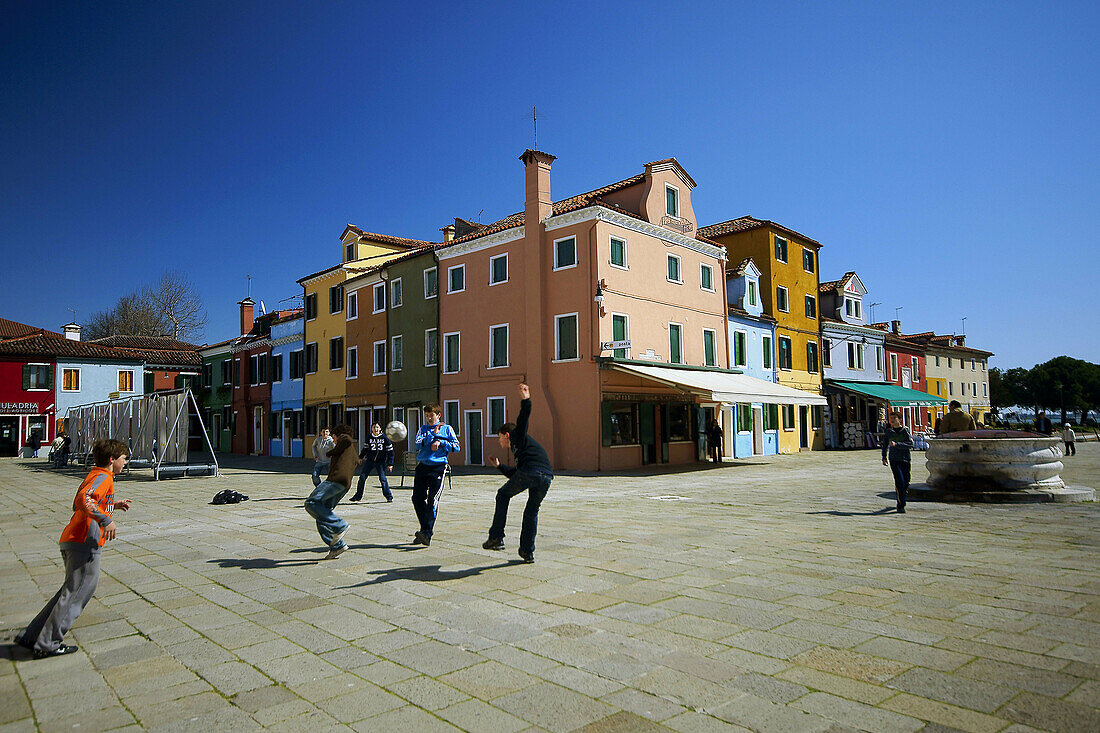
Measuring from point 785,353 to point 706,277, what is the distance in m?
7.76

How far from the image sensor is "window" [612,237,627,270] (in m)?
23.5

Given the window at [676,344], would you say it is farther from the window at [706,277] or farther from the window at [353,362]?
the window at [353,362]

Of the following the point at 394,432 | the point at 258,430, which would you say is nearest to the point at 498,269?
the point at 394,432

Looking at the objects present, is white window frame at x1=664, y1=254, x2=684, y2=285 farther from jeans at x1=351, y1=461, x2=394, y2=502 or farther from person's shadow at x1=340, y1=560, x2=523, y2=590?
person's shadow at x1=340, y1=560, x2=523, y2=590

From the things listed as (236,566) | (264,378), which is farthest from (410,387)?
(236,566)

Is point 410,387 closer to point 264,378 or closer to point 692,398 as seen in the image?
point 692,398

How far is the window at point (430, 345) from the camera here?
93.9 feet

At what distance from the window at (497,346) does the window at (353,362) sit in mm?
9743

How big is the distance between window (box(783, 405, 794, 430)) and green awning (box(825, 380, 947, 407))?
13.1 feet

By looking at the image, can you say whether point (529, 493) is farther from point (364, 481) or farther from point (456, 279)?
point (456, 279)

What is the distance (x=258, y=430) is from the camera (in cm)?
4038

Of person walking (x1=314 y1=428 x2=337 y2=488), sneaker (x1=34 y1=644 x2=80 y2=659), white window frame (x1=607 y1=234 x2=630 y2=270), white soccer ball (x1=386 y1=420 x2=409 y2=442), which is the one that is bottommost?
sneaker (x1=34 y1=644 x2=80 y2=659)

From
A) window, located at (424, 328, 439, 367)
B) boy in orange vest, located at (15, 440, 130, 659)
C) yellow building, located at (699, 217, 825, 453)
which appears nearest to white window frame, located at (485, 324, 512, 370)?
window, located at (424, 328, 439, 367)

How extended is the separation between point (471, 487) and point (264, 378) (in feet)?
89.2
